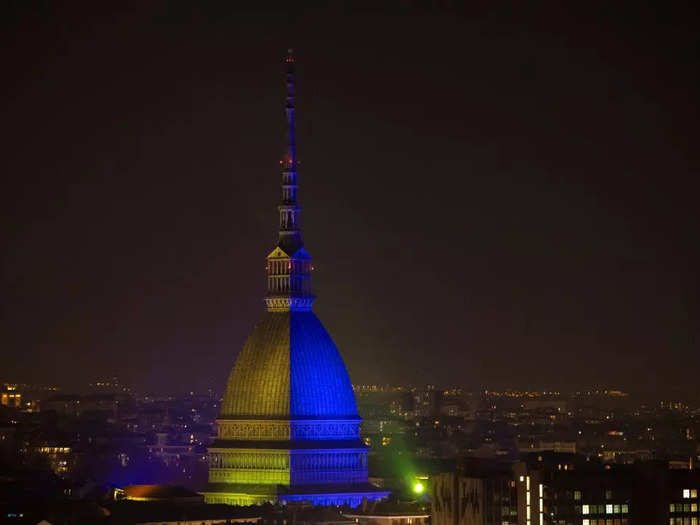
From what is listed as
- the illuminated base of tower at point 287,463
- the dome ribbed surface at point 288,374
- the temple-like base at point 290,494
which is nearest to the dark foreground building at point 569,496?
the temple-like base at point 290,494

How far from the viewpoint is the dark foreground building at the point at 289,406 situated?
131m

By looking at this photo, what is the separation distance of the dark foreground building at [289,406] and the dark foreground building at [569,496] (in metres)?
7.46

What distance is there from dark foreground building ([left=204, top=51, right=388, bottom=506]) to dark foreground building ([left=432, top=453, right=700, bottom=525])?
7460 mm

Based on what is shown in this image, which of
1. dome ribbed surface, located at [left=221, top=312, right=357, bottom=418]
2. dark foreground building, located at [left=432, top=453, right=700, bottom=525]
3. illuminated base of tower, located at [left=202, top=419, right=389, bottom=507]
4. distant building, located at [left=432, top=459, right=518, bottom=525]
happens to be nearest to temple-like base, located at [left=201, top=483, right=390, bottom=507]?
illuminated base of tower, located at [left=202, top=419, right=389, bottom=507]

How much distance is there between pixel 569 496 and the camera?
122m

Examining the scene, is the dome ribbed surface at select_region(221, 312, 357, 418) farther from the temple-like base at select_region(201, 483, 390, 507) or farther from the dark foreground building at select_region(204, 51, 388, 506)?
the temple-like base at select_region(201, 483, 390, 507)

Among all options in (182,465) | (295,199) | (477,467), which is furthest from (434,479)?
(182,465)

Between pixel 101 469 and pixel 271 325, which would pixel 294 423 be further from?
pixel 101 469

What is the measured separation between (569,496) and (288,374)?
47.5ft

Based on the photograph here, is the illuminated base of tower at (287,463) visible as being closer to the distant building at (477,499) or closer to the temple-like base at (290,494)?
the temple-like base at (290,494)

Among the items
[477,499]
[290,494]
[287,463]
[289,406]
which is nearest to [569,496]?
[477,499]

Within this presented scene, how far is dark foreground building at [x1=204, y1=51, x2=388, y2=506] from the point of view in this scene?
131375mm

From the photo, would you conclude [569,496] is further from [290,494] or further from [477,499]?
[290,494]

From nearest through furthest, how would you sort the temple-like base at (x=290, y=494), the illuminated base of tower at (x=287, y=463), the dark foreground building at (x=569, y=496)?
the dark foreground building at (x=569, y=496)
the temple-like base at (x=290, y=494)
the illuminated base of tower at (x=287, y=463)
